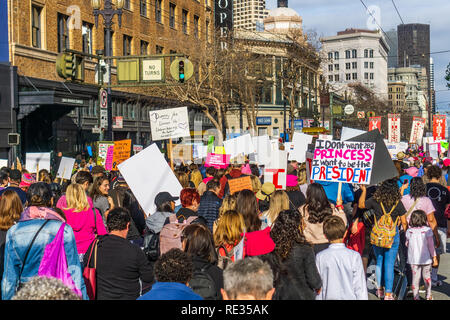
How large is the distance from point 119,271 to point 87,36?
91.7 feet

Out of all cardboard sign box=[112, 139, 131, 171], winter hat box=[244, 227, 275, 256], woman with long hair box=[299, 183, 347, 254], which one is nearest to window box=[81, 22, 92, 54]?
cardboard sign box=[112, 139, 131, 171]

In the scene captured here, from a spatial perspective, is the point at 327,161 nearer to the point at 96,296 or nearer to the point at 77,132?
the point at 96,296

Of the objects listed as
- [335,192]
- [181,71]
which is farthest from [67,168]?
[335,192]

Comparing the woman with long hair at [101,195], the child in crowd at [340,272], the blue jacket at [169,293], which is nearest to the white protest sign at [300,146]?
the woman with long hair at [101,195]

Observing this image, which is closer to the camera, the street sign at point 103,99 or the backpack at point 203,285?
the backpack at point 203,285

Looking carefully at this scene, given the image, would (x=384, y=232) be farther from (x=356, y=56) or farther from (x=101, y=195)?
(x=356, y=56)

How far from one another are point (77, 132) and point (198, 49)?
518 inches

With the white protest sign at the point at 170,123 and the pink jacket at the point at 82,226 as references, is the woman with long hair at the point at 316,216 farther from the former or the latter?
the white protest sign at the point at 170,123

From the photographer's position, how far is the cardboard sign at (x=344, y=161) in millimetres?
9688

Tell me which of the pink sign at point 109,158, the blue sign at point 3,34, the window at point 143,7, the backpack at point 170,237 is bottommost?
the backpack at point 170,237

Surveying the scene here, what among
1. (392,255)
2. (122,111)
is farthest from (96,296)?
(122,111)

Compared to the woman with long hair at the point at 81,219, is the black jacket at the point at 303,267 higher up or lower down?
lower down

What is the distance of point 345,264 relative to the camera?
5820mm

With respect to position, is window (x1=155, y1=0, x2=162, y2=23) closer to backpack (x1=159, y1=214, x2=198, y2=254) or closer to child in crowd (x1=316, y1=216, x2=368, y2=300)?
backpack (x1=159, y1=214, x2=198, y2=254)
